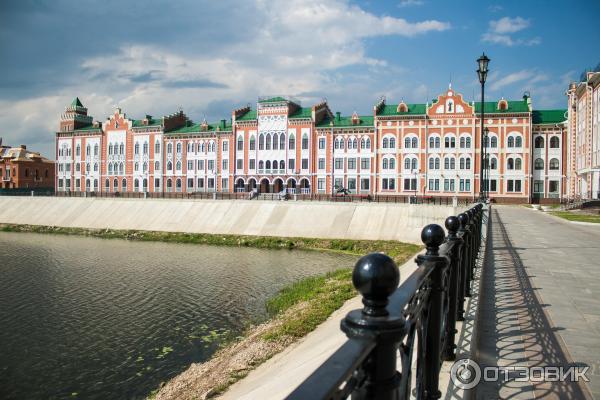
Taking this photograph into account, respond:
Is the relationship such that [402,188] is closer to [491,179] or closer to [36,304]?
[491,179]

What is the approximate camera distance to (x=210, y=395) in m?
9.54

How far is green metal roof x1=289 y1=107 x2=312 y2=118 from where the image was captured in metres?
61.8

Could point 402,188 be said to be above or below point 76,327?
above

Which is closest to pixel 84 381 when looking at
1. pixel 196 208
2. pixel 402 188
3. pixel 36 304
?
pixel 36 304

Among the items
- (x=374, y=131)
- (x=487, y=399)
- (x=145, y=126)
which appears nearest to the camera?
(x=487, y=399)

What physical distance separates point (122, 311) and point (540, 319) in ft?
50.2

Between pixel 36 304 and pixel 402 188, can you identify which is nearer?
pixel 36 304

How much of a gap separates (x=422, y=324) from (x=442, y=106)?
56667 millimetres

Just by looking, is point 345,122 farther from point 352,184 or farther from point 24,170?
point 24,170

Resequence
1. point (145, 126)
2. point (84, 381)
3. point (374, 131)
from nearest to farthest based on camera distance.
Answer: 1. point (84, 381)
2. point (374, 131)
3. point (145, 126)

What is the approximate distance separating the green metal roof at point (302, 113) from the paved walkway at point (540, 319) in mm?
50208

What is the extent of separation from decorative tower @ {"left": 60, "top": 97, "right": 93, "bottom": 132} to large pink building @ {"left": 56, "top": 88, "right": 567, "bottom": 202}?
1689 millimetres

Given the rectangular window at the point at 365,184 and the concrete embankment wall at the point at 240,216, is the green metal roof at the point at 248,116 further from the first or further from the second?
the concrete embankment wall at the point at 240,216

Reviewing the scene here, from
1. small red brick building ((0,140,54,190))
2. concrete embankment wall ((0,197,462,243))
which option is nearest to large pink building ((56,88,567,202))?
concrete embankment wall ((0,197,462,243))
